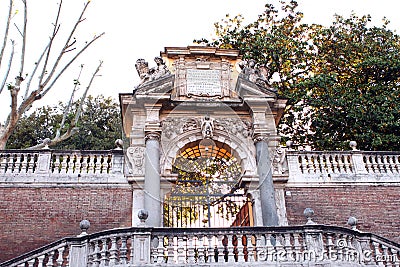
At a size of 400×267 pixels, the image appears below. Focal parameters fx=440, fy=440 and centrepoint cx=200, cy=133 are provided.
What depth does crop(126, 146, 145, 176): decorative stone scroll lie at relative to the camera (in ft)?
39.8

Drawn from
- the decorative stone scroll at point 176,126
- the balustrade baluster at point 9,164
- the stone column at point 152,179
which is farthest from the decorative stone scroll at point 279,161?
the balustrade baluster at point 9,164

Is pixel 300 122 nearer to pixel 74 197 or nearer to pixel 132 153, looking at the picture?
pixel 132 153

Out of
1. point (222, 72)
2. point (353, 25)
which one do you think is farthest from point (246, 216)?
point (353, 25)

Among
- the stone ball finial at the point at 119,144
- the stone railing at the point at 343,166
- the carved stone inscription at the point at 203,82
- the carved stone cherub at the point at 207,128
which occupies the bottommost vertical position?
the stone railing at the point at 343,166

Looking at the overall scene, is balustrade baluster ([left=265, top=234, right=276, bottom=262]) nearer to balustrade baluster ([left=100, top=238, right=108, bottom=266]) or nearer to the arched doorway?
Answer: the arched doorway

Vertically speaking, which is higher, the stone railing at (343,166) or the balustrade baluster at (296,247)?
the stone railing at (343,166)

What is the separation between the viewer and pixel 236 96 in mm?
13461

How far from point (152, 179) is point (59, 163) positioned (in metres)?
2.74

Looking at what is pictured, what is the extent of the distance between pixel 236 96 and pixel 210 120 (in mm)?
1247

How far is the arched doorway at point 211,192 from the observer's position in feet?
40.0

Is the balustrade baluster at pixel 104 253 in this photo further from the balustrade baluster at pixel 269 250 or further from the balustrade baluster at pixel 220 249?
the balustrade baluster at pixel 269 250

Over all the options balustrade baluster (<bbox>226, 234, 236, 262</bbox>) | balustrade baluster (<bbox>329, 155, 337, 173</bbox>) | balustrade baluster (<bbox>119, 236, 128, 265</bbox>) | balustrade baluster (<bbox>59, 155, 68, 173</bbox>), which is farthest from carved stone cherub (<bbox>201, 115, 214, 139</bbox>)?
balustrade baluster (<bbox>119, 236, 128, 265</bbox>)

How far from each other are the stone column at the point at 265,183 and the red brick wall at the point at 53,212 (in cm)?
358

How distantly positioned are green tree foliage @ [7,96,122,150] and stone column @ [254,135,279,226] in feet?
38.4
